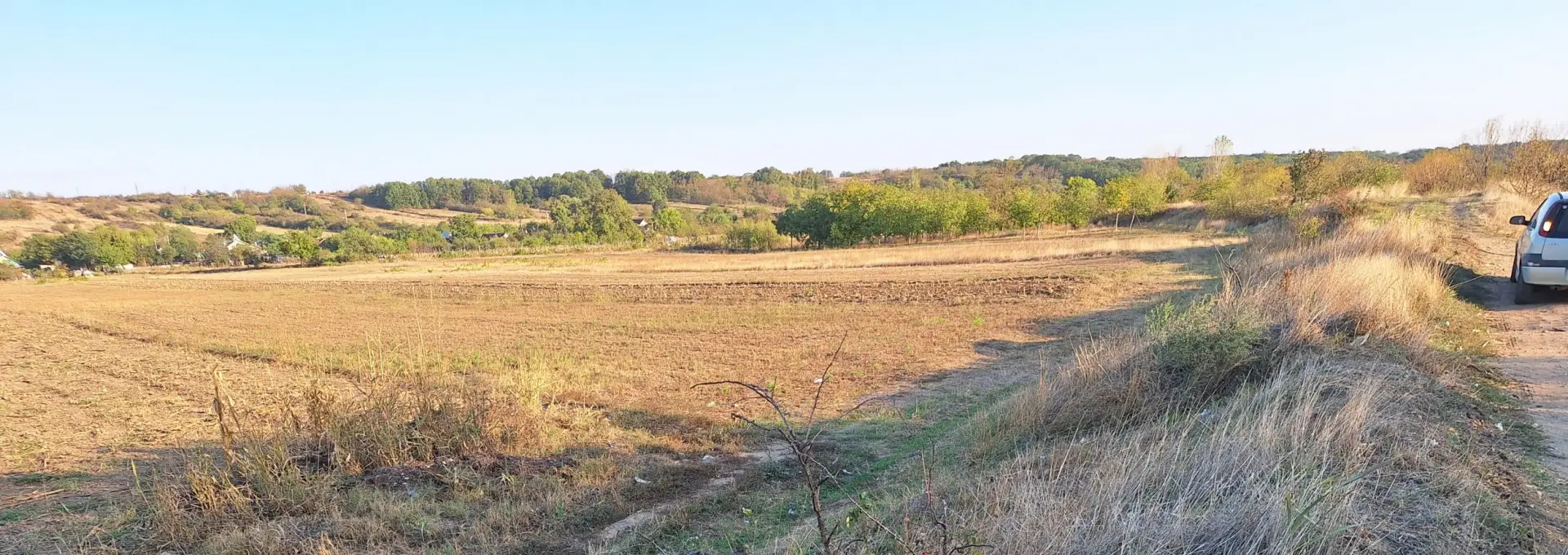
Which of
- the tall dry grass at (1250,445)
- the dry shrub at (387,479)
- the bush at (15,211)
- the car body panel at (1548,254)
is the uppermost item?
the bush at (15,211)

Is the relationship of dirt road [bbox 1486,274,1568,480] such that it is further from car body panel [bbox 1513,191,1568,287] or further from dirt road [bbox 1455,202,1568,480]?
car body panel [bbox 1513,191,1568,287]

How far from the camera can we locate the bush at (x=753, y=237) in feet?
273

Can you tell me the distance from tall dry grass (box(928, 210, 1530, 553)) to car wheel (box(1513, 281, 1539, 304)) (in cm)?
280

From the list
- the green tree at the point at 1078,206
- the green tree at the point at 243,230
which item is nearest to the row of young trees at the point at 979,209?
the green tree at the point at 1078,206

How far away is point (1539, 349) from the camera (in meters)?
7.54

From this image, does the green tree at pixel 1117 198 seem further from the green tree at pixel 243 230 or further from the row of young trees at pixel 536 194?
the green tree at pixel 243 230

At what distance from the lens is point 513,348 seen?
15.6 meters

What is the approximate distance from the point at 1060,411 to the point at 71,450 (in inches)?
462

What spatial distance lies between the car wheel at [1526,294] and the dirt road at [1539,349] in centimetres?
10

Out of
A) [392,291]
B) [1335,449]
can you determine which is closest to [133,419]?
[1335,449]

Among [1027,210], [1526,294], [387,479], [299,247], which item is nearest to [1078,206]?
[1027,210]

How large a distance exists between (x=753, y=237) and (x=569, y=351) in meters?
69.0

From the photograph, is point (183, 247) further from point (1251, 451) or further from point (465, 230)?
point (1251, 451)

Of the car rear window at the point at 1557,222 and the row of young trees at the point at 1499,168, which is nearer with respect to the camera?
the car rear window at the point at 1557,222
